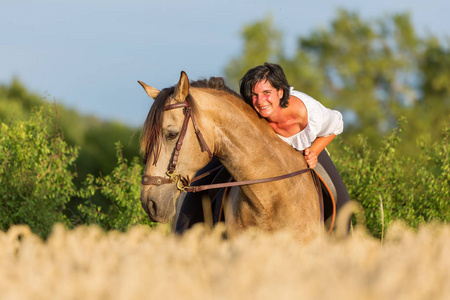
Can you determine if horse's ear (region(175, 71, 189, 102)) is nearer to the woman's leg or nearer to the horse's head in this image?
the horse's head

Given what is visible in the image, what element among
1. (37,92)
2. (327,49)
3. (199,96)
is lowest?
(199,96)

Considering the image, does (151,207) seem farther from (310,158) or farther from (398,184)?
(398,184)

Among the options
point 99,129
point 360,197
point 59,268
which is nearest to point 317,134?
point 59,268

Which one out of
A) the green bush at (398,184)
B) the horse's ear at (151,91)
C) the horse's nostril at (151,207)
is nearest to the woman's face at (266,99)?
the horse's ear at (151,91)

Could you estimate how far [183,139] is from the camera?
484cm

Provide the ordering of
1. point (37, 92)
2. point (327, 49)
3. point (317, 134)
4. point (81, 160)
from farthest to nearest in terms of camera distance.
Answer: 1. point (327, 49)
2. point (37, 92)
3. point (81, 160)
4. point (317, 134)

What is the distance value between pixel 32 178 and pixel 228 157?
195 inches

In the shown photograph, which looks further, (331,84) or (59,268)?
(331,84)

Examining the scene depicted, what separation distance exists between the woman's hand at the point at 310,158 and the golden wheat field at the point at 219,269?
2.35m

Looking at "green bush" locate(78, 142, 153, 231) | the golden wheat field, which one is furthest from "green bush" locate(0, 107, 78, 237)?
the golden wheat field

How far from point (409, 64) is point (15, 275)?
35.3m

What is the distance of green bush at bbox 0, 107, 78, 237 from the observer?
9.01 metres

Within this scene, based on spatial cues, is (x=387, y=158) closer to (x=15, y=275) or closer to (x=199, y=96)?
(x=199, y=96)

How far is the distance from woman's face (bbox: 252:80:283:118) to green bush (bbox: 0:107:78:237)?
→ 15.1 feet
